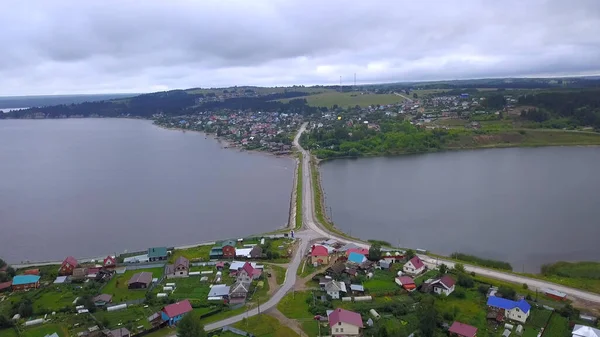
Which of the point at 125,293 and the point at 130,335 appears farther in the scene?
the point at 125,293

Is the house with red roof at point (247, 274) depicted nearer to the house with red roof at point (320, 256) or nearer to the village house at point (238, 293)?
the village house at point (238, 293)

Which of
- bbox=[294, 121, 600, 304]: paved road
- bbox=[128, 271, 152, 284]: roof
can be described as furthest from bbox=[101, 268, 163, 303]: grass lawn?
bbox=[294, 121, 600, 304]: paved road

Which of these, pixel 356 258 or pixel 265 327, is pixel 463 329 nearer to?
pixel 265 327

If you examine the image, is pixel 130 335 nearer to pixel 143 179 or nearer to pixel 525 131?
pixel 143 179

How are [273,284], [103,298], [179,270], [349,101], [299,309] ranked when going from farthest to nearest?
[349,101] → [179,270] → [273,284] → [103,298] → [299,309]

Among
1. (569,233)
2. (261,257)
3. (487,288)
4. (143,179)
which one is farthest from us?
(143,179)

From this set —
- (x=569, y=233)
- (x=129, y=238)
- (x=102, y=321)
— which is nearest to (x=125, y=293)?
(x=102, y=321)

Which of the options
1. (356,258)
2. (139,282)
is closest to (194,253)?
(139,282)

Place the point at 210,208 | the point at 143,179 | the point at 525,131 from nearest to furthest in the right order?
the point at 210,208 < the point at 143,179 < the point at 525,131
